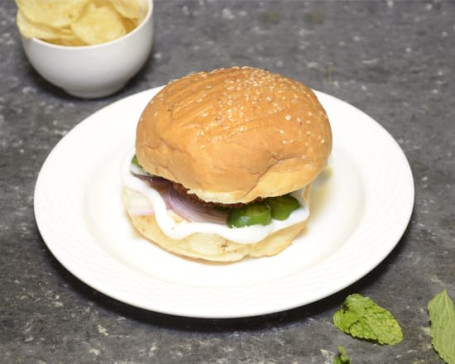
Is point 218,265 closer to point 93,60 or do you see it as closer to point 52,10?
point 93,60

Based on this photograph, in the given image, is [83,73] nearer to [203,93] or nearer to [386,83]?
[203,93]

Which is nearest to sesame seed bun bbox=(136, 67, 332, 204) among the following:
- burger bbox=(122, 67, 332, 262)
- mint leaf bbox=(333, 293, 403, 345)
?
burger bbox=(122, 67, 332, 262)

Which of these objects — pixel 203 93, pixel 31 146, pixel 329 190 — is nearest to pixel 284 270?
pixel 329 190

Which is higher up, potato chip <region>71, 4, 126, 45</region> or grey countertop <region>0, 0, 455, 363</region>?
potato chip <region>71, 4, 126, 45</region>

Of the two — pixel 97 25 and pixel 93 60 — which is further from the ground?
pixel 97 25

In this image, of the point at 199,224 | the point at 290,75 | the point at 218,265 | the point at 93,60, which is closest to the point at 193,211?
the point at 199,224

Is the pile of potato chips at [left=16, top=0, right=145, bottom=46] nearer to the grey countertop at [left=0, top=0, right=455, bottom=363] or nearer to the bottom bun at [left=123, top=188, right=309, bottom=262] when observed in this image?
the grey countertop at [left=0, top=0, right=455, bottom=363]
